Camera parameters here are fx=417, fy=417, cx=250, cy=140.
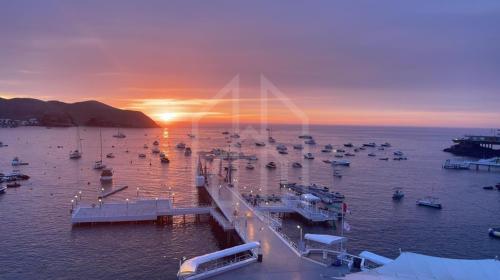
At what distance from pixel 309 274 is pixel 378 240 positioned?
59.2 ft

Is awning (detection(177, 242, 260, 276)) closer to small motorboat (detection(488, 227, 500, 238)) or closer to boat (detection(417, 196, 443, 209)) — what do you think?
small motorboat (detection(488, 227, 500, 238))

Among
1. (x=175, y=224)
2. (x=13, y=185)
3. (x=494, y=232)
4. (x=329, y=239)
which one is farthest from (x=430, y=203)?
(x=13, y=185)

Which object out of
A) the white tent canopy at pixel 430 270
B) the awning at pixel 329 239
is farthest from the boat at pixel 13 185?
the white tent canopy at pixel 430 270

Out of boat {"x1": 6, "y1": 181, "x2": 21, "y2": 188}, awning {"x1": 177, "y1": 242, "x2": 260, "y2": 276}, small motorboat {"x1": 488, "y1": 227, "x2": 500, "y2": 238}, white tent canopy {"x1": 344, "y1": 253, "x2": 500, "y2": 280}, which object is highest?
white tent canopy {"x1": 344, "y1": 253, "x2": 500, "y2": 280}

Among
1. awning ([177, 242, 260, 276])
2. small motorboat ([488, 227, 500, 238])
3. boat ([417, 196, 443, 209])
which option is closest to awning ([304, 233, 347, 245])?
awning ([177, 242, 260, 276])

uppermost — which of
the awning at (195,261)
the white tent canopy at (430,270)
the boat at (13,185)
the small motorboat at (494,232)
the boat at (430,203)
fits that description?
the white tent canopy at (430,270)

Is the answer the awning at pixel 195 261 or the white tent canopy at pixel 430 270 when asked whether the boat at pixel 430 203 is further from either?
the white tent canopy at pixel 430 270

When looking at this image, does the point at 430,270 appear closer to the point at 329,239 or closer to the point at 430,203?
the point at 329,239

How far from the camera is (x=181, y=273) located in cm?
2306

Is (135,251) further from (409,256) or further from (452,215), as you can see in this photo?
(452,215)

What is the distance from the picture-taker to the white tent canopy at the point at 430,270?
58.3 ft

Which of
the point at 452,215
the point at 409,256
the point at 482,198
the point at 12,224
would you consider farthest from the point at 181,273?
the point at 482,198

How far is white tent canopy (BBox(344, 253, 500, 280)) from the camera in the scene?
17.8 metres

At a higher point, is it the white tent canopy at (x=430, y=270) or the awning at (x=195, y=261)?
the white tent canopy at (x=430, y=270)
